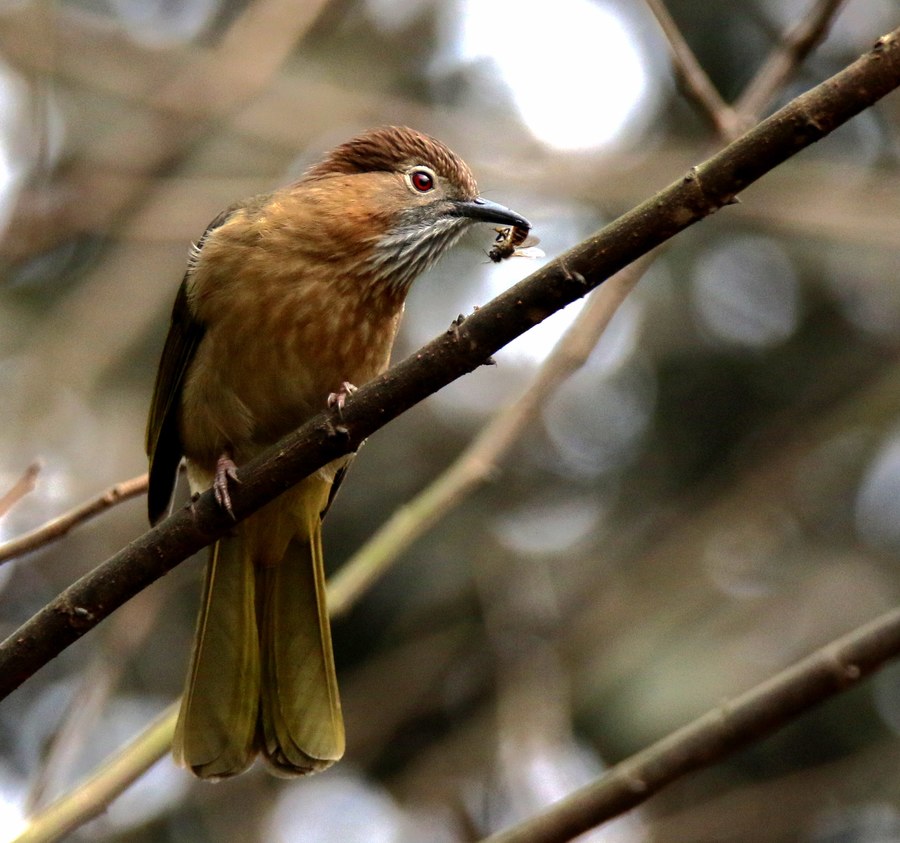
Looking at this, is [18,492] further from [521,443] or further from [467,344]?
[521,443]

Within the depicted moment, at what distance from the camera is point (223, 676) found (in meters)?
3.51

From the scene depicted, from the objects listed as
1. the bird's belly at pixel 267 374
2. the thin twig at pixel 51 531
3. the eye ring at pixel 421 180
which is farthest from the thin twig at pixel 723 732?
the eye ring at pixel 421 180

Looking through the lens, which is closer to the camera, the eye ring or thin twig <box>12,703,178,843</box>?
thin twig <box>12,703,178,843</box>

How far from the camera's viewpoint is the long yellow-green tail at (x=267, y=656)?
11.0 ft

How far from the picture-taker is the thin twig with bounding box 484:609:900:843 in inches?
96.6

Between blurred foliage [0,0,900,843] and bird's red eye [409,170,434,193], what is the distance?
108 cm

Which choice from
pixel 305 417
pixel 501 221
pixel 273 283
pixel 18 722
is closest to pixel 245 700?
pixel 305 417

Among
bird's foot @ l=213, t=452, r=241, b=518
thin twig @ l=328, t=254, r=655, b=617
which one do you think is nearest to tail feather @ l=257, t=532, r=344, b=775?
thin twig @ l=328, t=254, r=655, b=617

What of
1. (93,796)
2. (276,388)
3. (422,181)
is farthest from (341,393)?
(93,796)

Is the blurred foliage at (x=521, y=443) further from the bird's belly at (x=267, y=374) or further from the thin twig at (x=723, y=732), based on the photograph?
the thin twig at (x=723, y=732)

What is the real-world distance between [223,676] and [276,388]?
80 centimetres

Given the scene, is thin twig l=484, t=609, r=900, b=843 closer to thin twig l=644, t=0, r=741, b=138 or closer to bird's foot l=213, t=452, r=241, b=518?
bird's foot l=213, t=452, r=241, b=518

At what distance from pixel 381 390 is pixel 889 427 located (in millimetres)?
4221

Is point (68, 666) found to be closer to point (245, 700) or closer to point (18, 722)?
point (18, 722)
